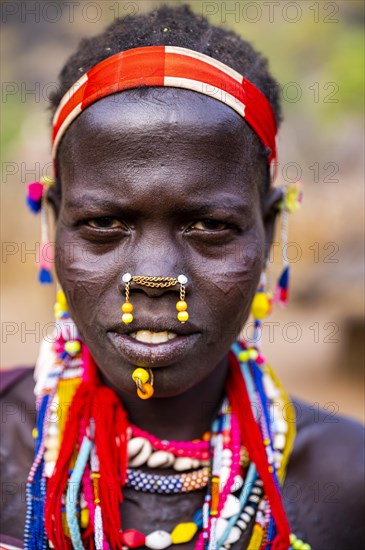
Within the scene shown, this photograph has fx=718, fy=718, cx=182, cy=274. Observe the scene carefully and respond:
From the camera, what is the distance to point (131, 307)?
1954 mm

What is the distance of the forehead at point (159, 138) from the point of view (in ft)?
6.61

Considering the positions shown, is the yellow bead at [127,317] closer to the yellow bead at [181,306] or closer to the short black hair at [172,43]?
the yellow bead at [181,306]

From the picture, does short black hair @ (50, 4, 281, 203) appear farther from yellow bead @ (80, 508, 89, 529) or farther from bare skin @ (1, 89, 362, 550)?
yellow bead @ (80, 508, 89, 529)

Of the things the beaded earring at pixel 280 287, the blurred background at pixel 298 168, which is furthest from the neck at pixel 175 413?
the blurred background at pixel 298 168

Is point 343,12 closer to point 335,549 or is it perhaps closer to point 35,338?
point 35,338

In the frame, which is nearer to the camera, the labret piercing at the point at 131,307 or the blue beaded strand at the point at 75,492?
the labret piercing at the point at 131,307

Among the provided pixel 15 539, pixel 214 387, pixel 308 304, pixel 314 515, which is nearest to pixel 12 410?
pixel 15 539

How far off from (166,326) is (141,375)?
15cm

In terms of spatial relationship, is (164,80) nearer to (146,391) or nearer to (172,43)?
(172,43)

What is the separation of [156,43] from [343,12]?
493 inches

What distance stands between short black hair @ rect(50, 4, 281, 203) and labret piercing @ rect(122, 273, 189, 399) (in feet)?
1.90

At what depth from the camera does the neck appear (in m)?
2.33

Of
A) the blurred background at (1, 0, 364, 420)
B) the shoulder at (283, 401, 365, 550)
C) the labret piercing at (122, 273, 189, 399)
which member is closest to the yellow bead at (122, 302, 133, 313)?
the labret piercing at (122, 273, 189, 399)

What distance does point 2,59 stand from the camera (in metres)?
15.5
